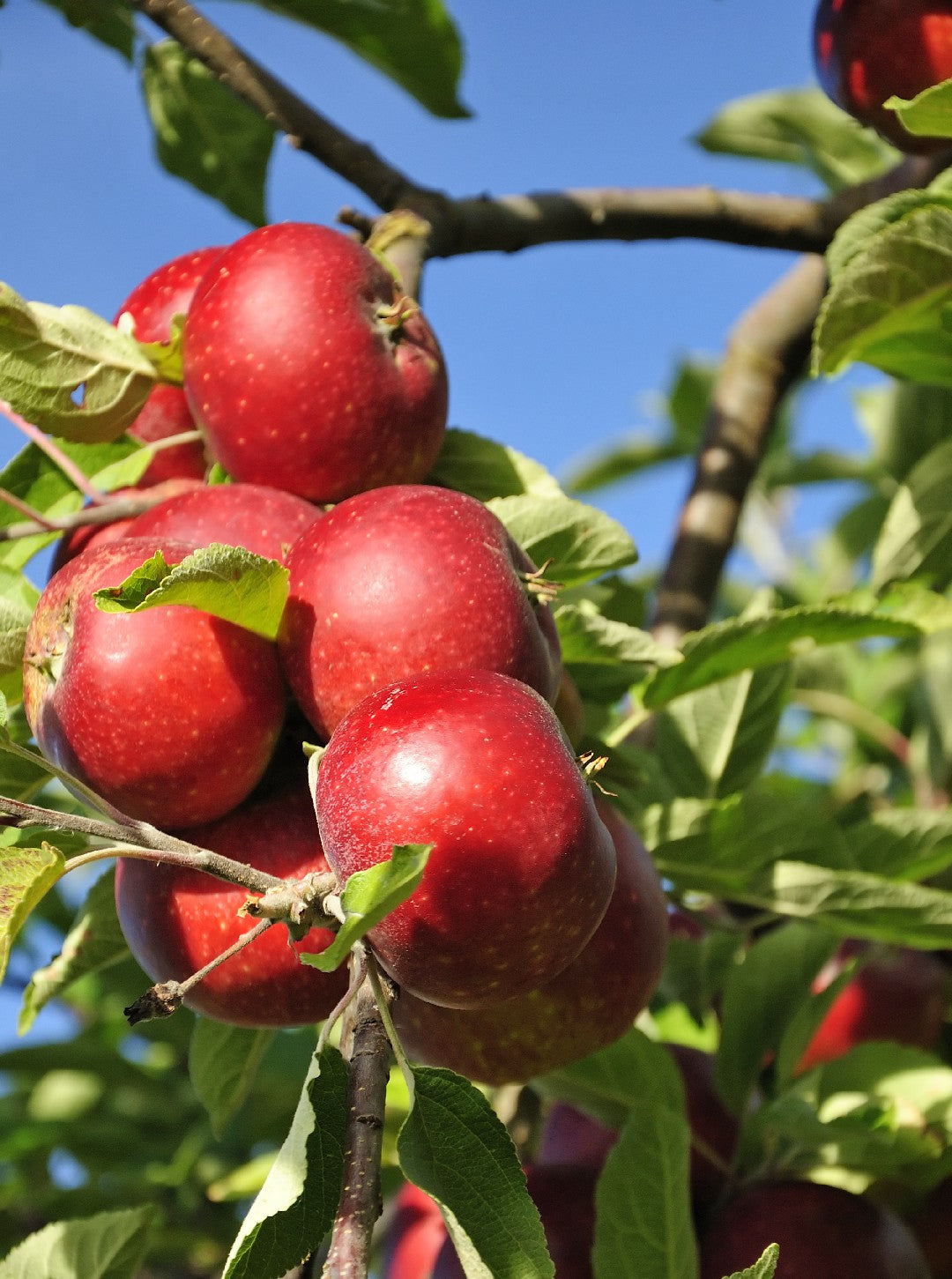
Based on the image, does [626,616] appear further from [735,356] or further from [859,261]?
[735,356]

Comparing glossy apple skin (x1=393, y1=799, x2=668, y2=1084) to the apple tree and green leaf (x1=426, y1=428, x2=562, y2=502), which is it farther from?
green leaf (x1=426, y1=428, x2=562, y2=502)

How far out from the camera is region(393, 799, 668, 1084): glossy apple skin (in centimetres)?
101

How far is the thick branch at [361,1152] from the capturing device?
699 mm

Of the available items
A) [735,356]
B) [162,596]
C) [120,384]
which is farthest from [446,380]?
[735,356]

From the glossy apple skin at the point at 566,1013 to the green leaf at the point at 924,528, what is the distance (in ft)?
1.97

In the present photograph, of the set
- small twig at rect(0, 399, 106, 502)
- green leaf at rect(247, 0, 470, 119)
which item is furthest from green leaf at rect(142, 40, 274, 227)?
small twig at rect(0, 399, 106, 502)

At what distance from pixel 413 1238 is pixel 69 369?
103cm

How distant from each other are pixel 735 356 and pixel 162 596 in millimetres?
1376

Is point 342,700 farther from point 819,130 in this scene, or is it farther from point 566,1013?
point 819,130

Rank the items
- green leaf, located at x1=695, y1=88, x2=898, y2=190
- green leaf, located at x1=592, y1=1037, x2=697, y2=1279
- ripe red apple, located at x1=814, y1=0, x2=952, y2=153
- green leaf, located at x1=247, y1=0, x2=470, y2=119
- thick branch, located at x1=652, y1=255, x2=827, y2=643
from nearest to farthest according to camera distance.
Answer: green leaf, located at x1=592, y1=1037, x2=697, y2=1279 → ripe red apple, located at x1=814, y1=0, x2=952, y2=153 → green leaf, located at x1=247, y1=0, x2=470, y2=119 → thick branch, located at x1=652, y1=255, x2=827, y2=643 → green leaf, located at x1=695, y1=88, x2=898, y2=190

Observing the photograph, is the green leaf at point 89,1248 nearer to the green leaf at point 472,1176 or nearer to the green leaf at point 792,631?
the green leaf at point 472,1176

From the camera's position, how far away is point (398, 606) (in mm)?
889

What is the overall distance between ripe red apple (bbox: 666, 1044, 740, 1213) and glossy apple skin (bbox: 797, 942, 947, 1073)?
22cm

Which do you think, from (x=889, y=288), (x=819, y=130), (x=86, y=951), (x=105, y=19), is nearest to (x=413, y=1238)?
(x=86, y=951)
